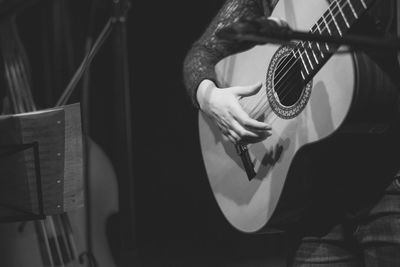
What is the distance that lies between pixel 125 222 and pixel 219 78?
A: 912 mm

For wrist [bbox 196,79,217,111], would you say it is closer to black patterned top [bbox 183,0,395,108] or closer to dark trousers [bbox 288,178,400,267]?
black patterned top [bbox 183,0,395,108]

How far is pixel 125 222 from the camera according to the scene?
243cm

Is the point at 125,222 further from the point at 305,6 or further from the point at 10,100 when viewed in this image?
the point at 305,6

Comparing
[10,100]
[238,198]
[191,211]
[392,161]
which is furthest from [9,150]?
[191,211]

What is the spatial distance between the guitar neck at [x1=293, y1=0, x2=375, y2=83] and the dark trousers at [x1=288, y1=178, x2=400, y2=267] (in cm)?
31

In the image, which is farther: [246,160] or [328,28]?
[246,160]

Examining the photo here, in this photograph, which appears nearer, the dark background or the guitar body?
the guitar body

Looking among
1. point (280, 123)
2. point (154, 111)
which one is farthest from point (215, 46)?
point (154, 111)

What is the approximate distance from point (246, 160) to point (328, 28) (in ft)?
1.69

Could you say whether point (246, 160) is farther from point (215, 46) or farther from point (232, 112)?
point (215, 46)

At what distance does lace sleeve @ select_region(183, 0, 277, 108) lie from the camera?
5.38ft

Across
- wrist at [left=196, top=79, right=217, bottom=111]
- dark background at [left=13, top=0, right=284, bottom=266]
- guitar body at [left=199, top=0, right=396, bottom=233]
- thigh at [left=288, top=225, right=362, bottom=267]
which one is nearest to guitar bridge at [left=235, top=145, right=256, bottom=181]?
guitar body at [left=199, top=0, right=396, bottom=233]

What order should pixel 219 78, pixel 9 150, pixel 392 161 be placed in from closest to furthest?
pixel 392 161
pixel 9 150
pixel 219 78

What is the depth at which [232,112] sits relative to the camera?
1.53 metres
